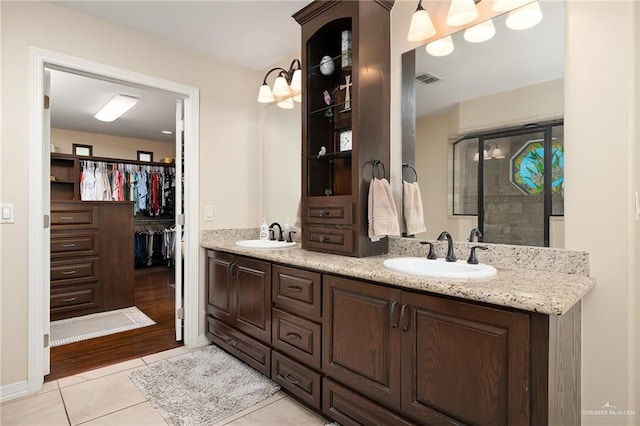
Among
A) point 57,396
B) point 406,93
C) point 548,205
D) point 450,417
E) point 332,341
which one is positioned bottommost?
point 57,396

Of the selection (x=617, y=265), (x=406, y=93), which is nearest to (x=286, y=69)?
(x=406, y=93)

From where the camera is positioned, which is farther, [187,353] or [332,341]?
[187,353]

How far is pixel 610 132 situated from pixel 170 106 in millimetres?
4410

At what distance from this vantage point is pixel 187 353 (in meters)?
2.73

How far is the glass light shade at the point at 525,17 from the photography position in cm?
157

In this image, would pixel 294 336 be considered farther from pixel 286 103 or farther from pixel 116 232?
pixel 116 232

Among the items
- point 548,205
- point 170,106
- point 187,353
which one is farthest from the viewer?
point 170,106

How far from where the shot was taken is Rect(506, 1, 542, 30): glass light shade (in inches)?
61.8

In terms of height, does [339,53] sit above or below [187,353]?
above

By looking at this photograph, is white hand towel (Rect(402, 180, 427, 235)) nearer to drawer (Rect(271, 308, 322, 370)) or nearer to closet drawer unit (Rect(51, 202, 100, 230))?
drawer (Rect(271, 308, 322, 370))

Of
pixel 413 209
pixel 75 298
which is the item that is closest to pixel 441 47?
pixel 413 209

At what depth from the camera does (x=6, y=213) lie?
2082mm

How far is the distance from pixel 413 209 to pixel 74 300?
3.69 metres

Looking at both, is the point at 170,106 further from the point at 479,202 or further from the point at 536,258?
the point at 536,258
